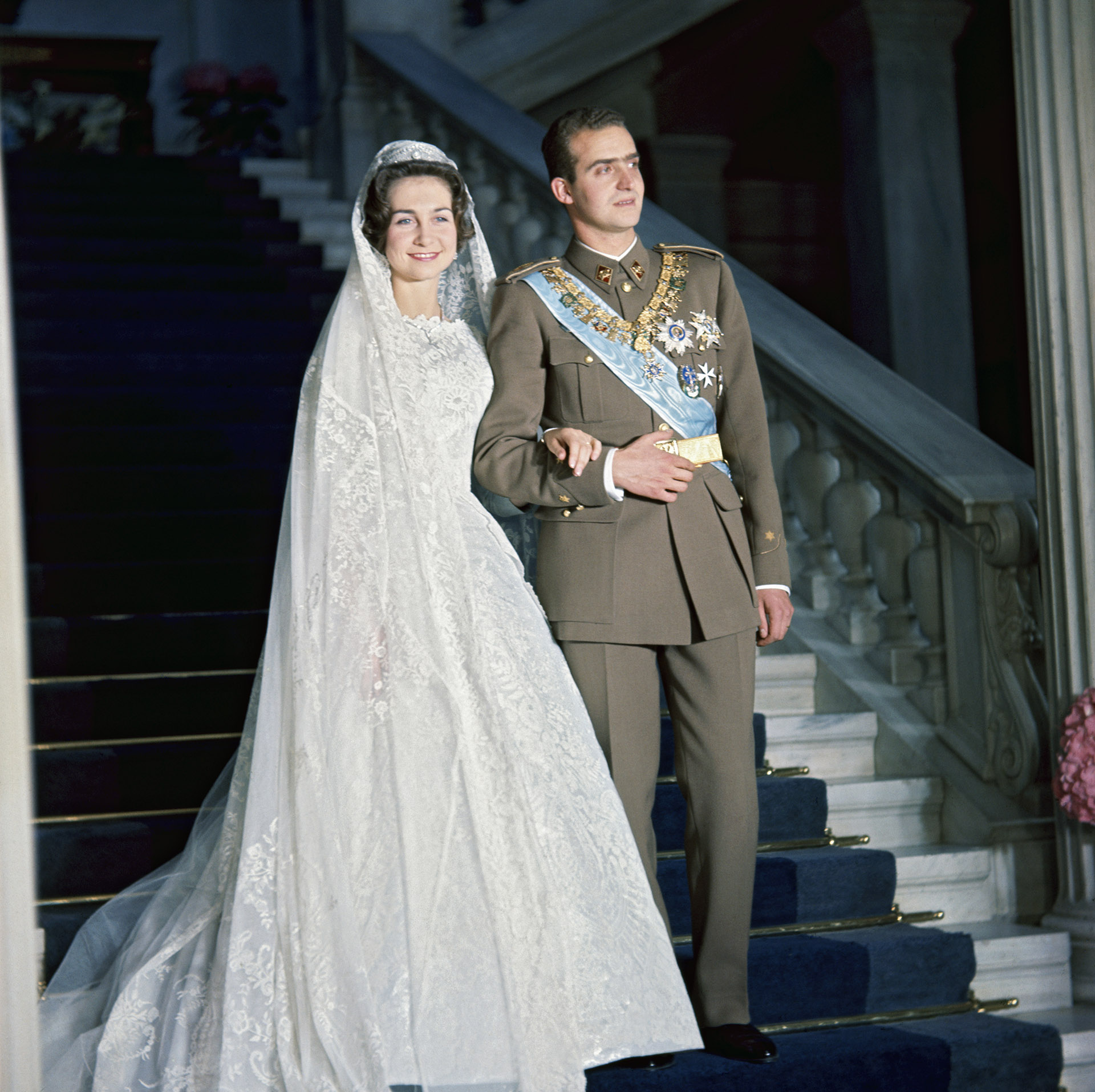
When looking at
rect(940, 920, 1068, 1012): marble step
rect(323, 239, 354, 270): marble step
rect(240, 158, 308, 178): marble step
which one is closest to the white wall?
rect(240, 158, 308, 178): marble step

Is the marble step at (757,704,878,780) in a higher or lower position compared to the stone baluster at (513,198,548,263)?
lower

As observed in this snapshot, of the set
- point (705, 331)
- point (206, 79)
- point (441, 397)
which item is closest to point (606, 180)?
point (705, 331)

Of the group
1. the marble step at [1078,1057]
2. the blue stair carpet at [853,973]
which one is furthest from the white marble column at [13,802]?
the marble step at [1078,1057]

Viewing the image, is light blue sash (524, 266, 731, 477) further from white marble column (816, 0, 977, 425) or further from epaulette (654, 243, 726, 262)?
white marble column (816, 0, 977, 425)

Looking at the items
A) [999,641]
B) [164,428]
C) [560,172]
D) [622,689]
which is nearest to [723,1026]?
[622,689]

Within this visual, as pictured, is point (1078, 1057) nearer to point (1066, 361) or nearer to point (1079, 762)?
point (1079, 762)

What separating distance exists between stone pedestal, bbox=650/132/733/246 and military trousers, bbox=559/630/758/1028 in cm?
567

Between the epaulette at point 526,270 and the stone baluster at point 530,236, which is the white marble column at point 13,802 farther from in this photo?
the stone baluster at point 530,236

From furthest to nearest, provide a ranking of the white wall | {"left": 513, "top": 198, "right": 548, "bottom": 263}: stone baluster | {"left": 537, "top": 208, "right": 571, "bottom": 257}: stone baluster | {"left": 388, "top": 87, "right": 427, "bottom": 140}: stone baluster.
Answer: the white wall, {"left": 388, "top": 87, "right": 427, "bottom": 140}: stone baluster, {"left": 513, "top": 198, "right": 548, "bottom": 263}: stone baluster, {"left": 537, "top": 208, "right": 571, "bottom": 257}: stone baluster

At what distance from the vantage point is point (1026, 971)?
3117 mm

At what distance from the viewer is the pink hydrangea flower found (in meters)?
7.76

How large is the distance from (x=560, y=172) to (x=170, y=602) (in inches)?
75.8

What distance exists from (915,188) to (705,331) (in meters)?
4.36

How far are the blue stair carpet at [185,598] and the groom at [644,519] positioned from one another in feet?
1.26
